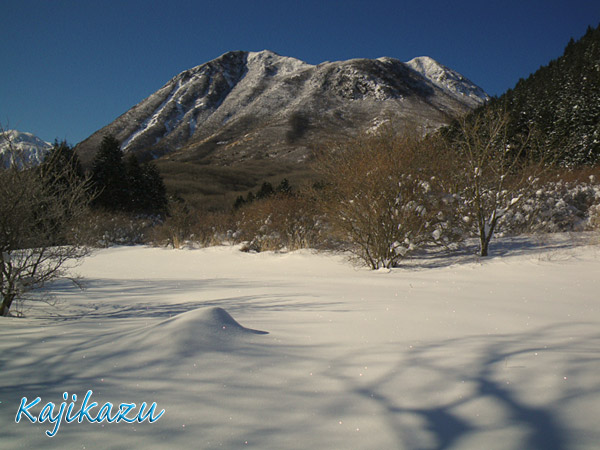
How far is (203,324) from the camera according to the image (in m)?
2.13

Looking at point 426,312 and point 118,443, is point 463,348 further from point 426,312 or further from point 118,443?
point 118,443

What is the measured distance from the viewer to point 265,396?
56.7 inches

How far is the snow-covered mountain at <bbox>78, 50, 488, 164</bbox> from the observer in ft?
270

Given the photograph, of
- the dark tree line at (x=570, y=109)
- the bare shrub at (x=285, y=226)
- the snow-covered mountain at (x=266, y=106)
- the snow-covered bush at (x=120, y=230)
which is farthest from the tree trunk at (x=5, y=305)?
the snow-covered mountain at (x=266, y=106)

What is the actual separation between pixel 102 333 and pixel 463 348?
2.60 metres

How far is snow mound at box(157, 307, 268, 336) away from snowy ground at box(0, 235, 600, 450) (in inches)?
0.6

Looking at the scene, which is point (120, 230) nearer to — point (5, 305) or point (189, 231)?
point (189, 231)

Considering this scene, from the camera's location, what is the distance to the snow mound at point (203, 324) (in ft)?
6.67

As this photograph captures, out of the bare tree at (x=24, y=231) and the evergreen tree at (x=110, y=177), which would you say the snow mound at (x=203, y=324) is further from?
the evergreen tree at (x=110, y=177)

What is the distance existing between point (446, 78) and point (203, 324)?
17388cm

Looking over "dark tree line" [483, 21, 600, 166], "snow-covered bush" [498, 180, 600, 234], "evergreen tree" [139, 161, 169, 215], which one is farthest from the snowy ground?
"evergreen tree" [139, 161, 169, 215]

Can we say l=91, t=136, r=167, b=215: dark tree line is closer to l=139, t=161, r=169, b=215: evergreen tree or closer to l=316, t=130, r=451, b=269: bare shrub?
l=139, t=161, r=169, b=215: evergreen tree

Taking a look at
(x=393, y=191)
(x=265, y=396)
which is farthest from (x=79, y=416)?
(x=393, y=191)

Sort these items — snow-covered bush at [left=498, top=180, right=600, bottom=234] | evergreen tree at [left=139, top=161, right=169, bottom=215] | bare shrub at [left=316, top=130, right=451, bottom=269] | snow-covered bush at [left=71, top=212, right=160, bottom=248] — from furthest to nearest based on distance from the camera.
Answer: evergreen tree at [left=139, top=161, right=169, bottom=215] < snow-covered bush at [left=71, top=212, right=160, bottom=248] < snow-covered bush at [left=498, top=180, right=600, bottom=234] < bare shrub at [left=316, top=130, right=451, bottom=269]
